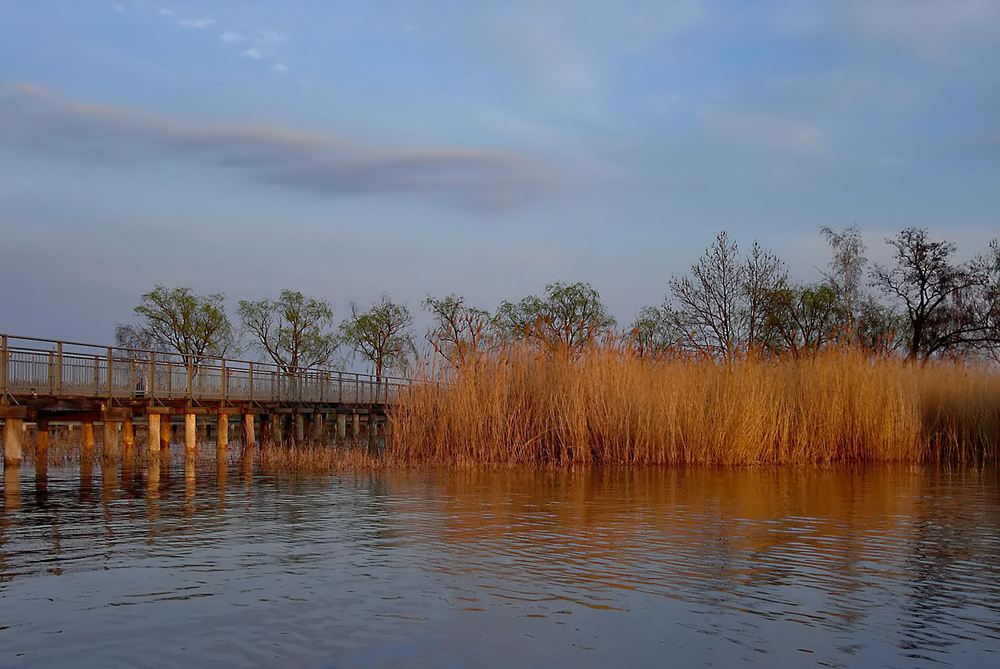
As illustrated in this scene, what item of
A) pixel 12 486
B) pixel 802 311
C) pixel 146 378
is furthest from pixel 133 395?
pixel 802 311

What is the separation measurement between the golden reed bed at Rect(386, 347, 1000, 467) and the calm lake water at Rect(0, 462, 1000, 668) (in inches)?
187

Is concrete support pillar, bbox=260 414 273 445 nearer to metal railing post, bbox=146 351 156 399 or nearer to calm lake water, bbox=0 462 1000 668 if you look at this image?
metal railing post, bbox=146 351 156 399

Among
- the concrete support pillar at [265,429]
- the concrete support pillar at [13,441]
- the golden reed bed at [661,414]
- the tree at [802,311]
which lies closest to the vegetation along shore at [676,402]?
the golden reed bed at [661,414]

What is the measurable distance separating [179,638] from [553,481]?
7.60 m

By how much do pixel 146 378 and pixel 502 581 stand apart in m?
17.6

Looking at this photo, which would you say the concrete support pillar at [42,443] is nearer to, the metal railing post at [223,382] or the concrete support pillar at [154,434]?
the concrete support pillar at [154,434]

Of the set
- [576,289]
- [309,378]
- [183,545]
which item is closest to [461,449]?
[183,545]

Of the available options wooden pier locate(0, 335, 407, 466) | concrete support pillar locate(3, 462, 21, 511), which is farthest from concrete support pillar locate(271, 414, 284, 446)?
concrete support pillar locate(3, 462, 21, 511)

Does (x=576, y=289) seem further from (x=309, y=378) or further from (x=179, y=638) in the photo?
(x=179, y=638)

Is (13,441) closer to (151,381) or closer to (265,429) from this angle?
→ (151,381)

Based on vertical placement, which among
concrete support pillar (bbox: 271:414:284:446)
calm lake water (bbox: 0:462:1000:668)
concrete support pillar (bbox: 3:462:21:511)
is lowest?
concrete support pillar (bbox: 271:414:284:446)

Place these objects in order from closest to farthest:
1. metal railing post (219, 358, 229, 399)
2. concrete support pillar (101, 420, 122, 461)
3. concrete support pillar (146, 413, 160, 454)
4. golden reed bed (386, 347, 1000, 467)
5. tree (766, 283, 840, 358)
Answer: golden reed bed (386, 347, 1000, 467), concrete support pillar (101, 420, 122, 461), concrete support pillar (146, 413, 160, 454), metal railing post (219, 358, 229, 399), tree (766, 283, 840, 358)

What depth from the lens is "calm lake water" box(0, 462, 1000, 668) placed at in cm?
368

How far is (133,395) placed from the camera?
20047 mm
